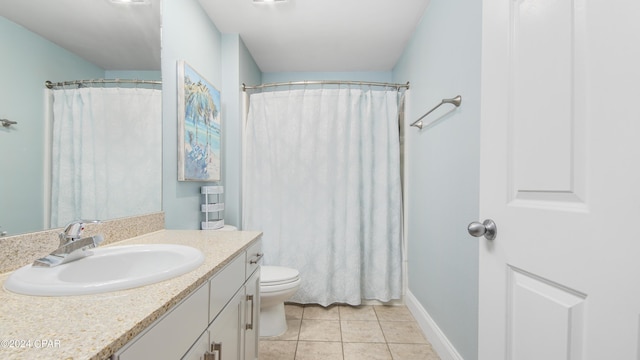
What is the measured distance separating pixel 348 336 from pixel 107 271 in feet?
5.05

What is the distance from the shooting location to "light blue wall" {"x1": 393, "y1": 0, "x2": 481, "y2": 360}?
4.26 ft

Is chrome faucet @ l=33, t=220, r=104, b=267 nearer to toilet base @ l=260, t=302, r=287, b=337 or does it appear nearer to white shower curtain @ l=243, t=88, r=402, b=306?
toilet base @ l=260, t=302, r=287, b=337

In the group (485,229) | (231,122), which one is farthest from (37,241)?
(231,122)

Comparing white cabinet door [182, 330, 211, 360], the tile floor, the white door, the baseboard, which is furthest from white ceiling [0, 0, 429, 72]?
the baseboard

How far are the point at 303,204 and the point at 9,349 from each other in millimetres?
1946

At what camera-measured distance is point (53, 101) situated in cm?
86

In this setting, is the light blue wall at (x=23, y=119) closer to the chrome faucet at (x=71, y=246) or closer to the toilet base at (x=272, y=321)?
the chrome faucet at (x=71, y=246)

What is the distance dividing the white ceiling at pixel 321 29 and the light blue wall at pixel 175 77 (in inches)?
10.4

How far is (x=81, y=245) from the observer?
2.72 ft

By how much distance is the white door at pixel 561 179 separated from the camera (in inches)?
18.6

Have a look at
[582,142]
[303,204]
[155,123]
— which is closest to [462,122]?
[582,142]

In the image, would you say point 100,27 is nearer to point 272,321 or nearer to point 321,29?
point 321,29

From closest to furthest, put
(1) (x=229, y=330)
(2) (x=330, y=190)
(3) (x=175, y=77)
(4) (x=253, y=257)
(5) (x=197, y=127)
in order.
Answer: (1) (x=229, y=330) → (4) (x=253, y=257) → (3) (x=175, y=77) → (5) (x=197, y=127) → (2) (x=330, y=190)

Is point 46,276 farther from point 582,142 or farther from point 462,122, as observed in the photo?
point 462,122
